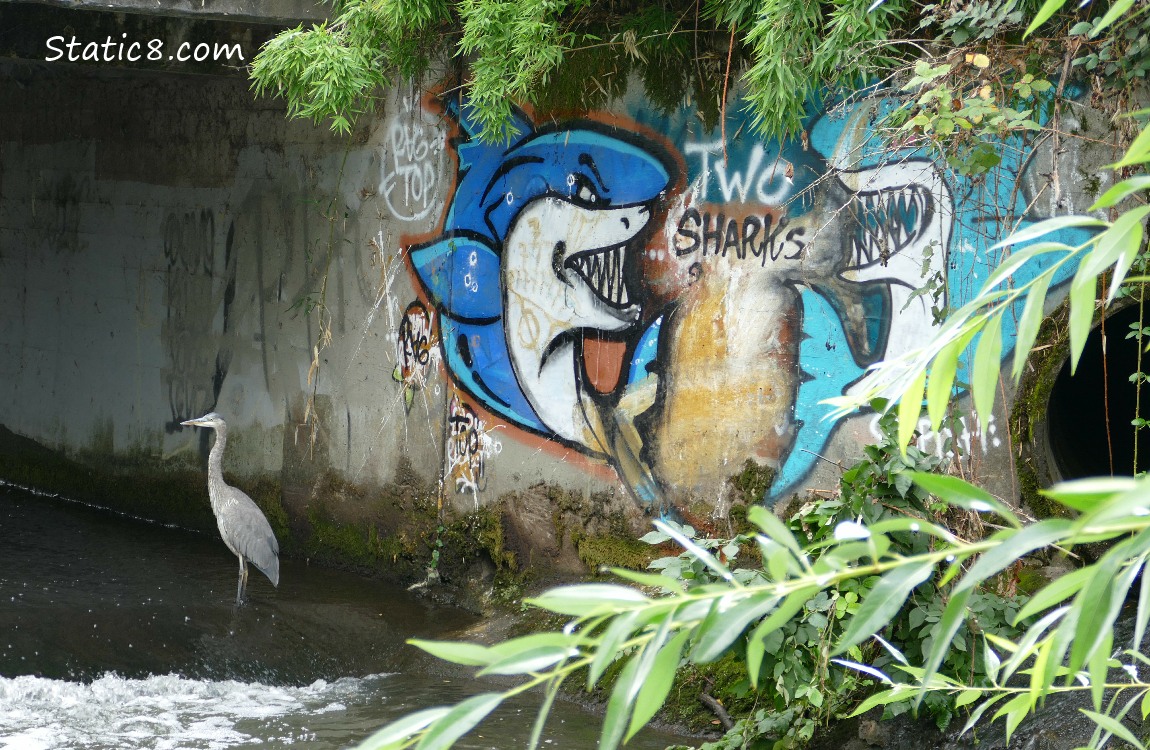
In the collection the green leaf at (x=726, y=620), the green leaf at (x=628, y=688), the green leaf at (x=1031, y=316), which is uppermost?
the green leaf at (x=1031, y=316)

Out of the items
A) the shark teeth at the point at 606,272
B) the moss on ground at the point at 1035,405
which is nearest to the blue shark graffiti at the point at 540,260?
the shark teeth at the point at 606,272

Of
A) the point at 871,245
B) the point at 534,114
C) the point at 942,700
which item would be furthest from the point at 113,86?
the point at 942,700

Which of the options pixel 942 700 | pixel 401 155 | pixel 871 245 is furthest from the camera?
pixel 401 155

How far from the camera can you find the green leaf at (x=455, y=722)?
49.9 inches

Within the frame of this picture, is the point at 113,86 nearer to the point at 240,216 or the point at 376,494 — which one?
the point at 240,216

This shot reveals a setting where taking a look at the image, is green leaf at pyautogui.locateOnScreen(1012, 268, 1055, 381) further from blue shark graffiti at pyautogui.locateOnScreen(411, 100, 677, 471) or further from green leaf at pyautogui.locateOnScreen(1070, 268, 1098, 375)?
blue shark graffiti at pyautogui.locateOnScreen(411, 100, 677, 471)

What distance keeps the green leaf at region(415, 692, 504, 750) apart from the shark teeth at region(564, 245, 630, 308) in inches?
208

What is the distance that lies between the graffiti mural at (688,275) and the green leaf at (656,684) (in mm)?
4149

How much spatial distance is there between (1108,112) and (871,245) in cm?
124

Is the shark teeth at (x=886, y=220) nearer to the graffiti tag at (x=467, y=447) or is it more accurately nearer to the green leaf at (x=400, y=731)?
the graffiti tag at (x=467, y=447)

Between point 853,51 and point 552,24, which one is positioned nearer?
point 853,51

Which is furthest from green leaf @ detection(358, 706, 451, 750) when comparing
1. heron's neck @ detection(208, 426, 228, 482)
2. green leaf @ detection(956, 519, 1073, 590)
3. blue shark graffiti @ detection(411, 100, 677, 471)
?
heron's neck @ detection(208, 426, 228, 482)

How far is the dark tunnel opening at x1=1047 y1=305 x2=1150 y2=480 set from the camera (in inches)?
263

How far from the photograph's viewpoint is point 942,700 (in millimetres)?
4117
